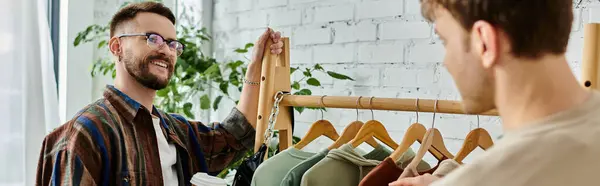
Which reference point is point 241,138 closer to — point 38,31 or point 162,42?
point 162,42

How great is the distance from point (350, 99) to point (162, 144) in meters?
0.55

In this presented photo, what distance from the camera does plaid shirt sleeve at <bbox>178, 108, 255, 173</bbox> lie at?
5.64 ft

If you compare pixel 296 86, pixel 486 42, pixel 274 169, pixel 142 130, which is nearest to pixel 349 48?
pixel 296 86

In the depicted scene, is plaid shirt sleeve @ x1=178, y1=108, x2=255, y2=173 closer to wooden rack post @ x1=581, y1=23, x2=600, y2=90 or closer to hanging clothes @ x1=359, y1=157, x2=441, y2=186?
hanging clothes @ x1=359, y1=157, x2=441, y2=186

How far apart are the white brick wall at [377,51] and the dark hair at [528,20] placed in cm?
109

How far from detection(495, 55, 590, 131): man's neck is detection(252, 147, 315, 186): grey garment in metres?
0.66

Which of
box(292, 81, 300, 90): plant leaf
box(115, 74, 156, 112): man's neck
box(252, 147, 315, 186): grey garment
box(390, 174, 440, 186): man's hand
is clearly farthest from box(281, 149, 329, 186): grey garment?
box(292, 81, 300, 90): plant leaf

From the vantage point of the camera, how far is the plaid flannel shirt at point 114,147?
1.39m

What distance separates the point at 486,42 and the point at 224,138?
1.18 metres

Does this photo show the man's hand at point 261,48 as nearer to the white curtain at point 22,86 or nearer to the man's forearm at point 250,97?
the man's forearm at point 250,97

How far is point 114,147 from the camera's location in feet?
4.76

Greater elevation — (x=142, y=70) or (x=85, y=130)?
(x=142, y=70)

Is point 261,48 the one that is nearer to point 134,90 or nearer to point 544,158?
point 134,90

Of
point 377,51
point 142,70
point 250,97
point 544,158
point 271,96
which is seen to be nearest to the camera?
point 544,158
